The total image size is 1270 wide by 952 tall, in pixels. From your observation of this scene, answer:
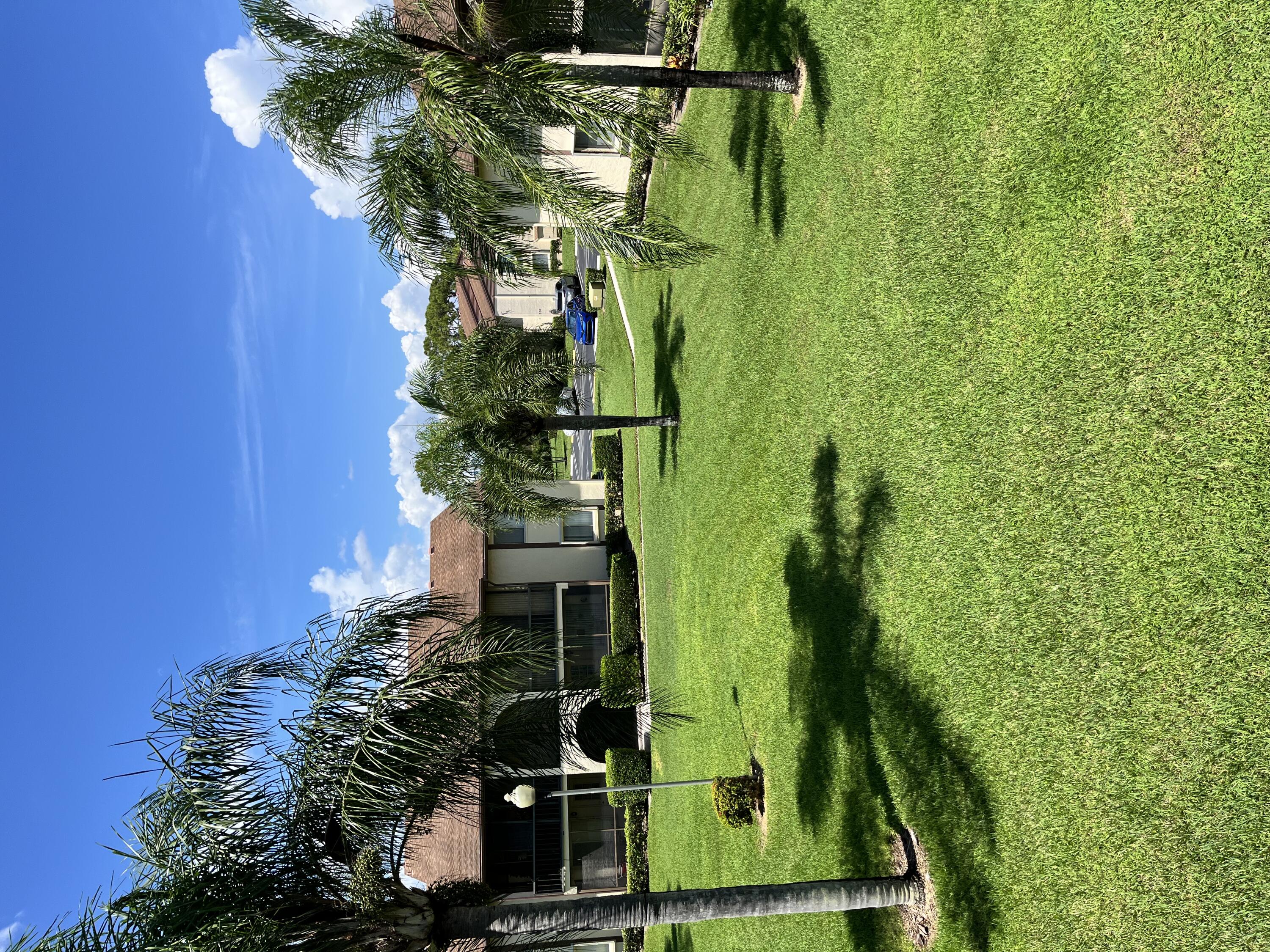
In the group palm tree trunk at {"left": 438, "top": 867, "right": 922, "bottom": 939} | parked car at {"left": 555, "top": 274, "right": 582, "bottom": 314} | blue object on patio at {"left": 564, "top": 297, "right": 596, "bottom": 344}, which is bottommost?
palm tree trunk at {"left": 438, "top": 867, "right": 922, "bottom": 939}

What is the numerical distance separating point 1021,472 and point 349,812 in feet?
20.4

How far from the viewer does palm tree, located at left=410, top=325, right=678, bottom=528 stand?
16.8 metres

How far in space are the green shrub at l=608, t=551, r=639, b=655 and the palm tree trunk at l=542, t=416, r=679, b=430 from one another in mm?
5833

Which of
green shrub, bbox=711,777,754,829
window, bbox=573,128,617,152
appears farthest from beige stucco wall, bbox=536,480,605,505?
green shrub, bbox=711,777,754,829

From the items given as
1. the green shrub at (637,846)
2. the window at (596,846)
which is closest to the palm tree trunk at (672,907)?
the green shrub at (637,846)

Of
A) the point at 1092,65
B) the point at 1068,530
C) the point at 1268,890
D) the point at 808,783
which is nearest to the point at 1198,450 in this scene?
the point at 1068,530

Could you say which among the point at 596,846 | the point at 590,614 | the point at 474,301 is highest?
the point at 474,301

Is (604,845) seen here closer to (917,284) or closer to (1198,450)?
(917,284)

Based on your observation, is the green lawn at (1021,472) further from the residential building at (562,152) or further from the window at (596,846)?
the window at (596,846)

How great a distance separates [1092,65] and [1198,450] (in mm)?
3255

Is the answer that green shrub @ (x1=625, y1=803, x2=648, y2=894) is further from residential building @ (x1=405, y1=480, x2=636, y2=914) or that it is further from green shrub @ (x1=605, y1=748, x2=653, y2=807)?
residential building @ (x1=405, y1=480, x2=636, y2=914)

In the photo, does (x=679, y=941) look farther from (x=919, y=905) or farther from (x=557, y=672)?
(x=919, y=905)

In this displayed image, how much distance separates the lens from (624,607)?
2311 cm

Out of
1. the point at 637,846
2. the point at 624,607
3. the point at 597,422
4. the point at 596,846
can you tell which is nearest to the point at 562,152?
the point at 597,422
